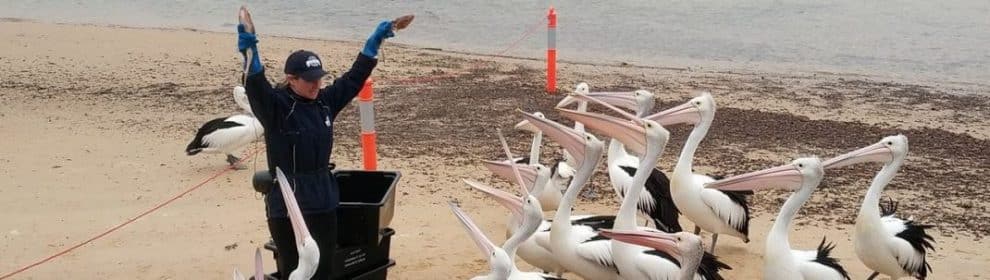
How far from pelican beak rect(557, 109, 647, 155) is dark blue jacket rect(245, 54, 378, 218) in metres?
1.47

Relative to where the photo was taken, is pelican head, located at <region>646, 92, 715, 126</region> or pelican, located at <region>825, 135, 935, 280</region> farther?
pelican head, located at <region>646, 92, 715, 126</region>

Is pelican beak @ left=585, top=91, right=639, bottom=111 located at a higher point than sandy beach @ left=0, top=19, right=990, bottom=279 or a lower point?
higher

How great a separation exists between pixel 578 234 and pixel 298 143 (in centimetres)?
168

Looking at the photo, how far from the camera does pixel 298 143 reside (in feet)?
12.4

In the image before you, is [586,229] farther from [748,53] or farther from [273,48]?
[748,53]

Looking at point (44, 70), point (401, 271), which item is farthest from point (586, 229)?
point (44, 70)

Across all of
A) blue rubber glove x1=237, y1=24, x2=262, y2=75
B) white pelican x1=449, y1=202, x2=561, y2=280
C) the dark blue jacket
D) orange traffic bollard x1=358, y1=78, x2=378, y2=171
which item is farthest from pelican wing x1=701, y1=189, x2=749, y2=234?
blue rubber glove x1=237, y1=24, x2=262, y2=75

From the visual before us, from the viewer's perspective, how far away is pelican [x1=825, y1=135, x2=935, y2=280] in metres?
4.72

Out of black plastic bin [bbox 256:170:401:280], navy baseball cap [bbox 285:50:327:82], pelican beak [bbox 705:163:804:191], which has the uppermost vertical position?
navy baseball cap [bbox 285:50:327:82]

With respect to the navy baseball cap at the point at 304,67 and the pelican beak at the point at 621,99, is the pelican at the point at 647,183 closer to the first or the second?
the pelican beak at the point at 621,99

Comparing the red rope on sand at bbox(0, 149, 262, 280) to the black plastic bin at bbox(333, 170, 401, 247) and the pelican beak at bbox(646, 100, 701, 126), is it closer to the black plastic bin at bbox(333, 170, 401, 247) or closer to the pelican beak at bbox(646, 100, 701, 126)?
the black plastic bin at bbox(333, 170, 401, 247)

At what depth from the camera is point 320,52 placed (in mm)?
13016

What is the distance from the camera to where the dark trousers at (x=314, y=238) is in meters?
3.88

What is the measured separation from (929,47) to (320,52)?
30.9 feet
